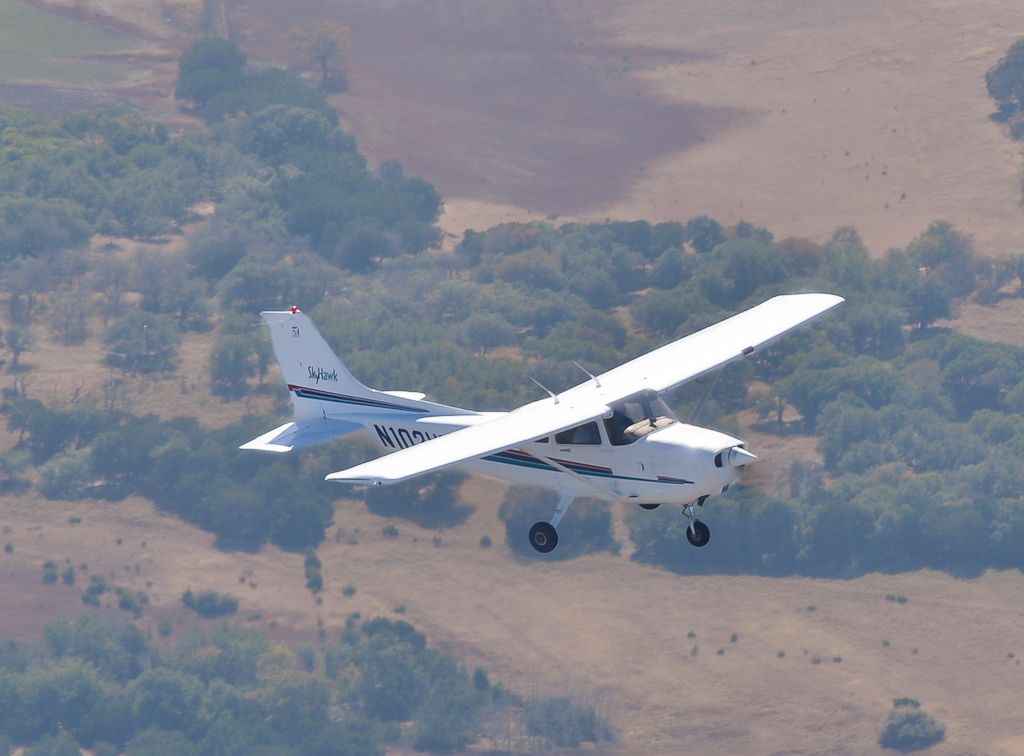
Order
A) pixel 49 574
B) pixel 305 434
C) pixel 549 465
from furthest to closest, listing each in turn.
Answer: pixel 49 574
pixel 305 434
pixel 549 465

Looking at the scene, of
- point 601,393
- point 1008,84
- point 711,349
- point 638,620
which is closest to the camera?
point 601,393

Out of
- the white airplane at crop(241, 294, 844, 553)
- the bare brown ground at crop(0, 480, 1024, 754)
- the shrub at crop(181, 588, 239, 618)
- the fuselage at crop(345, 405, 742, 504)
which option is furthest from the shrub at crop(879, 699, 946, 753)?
the fuselage at crop(345, 405, 742, 504)

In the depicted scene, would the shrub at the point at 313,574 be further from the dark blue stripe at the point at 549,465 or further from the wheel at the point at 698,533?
the wheel at the point at 698,533

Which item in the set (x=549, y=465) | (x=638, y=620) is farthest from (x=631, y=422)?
(x=638, y=620)

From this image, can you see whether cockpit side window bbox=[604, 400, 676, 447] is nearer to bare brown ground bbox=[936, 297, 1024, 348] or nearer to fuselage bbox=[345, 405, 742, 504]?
fuselage bbox=[345, 405, 742, 504]

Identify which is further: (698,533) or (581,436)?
(698,533)

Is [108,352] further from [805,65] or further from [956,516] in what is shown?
[805,65]


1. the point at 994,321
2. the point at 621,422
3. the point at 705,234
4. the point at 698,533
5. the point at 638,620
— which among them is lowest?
the point at 638,620

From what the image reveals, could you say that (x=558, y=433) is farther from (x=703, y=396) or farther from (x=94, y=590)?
(x=94, y=590)
